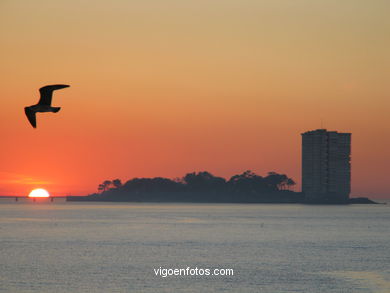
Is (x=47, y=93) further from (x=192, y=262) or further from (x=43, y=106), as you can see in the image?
(x=192, y=262)

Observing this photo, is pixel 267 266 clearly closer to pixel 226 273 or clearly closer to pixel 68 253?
pixel 226 273

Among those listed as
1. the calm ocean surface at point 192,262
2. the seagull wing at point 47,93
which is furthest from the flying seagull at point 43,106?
the calm ocean surface at point 192,262

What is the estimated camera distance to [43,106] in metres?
16.6

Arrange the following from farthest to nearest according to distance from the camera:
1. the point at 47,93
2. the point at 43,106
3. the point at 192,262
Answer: the point at 192,262, the point at 47,93, the point at 43,106

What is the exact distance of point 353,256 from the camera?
138375mm

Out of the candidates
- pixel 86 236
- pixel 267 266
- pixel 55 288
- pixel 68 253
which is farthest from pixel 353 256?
pixel 86 236

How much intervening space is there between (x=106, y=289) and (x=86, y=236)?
331 feet

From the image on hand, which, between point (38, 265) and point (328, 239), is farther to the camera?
point (328, 239)

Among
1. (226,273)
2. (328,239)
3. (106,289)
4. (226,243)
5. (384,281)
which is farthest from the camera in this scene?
(328,239)

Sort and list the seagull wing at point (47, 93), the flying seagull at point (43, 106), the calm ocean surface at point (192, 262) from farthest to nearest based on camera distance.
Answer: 1. the calm ocean surface at point (192, 262)
2. the flying seagull at point (43, 106)
3. the seagull wing at point (47, 93)

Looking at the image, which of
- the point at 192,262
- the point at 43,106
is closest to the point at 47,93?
the point at 43,106

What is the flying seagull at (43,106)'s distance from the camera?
16219mm

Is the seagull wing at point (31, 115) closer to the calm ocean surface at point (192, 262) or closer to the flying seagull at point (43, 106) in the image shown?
the flying seagull at point (43, 106)

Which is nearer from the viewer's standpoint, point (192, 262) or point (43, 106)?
point (43, 106)
